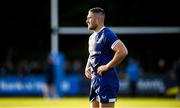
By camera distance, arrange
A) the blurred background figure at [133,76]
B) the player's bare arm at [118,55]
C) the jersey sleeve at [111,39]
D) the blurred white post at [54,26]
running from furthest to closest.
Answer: the blurred white post at [54,26] → the blurred background figure at [133,76] → the jersey sleeve at [111,39] → the player's bare arm at [118,55]

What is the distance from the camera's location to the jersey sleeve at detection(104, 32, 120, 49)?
1044 centimetres

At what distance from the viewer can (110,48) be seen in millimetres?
10555

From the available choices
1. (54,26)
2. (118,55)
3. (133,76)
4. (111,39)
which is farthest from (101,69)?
(54,26)

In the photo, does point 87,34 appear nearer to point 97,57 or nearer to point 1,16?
point 1,16

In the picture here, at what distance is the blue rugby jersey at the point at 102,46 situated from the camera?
34.5ft

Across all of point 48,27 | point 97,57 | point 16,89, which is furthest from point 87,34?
point 97,57

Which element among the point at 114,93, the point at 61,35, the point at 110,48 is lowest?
the point at 61,35

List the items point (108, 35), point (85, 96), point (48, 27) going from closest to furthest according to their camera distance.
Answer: point (108, 35) → point (85, 96) → point (48, 27)

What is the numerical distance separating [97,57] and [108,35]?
0.40 metres

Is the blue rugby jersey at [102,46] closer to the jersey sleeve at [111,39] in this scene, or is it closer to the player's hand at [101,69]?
the jersey sleeve at [111,39]

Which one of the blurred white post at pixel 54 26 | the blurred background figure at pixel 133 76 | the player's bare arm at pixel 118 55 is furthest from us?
the blurred white post at pixel 54 26

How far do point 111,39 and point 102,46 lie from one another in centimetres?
21

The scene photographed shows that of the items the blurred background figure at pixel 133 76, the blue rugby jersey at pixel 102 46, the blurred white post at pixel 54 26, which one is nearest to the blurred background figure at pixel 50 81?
the blurred white post at pixel 54 26

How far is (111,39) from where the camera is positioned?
1049 centimetres
